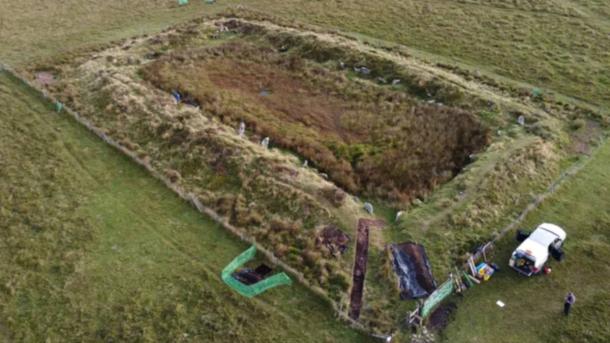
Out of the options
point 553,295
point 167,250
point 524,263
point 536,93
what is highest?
point 536,93

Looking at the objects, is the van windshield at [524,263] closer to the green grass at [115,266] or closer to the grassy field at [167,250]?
the grassy field at [167,250]

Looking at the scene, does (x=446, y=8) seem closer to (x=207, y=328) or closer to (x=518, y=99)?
(x=518, y=99)

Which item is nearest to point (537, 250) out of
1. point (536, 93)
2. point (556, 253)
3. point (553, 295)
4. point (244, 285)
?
point (556, 253)

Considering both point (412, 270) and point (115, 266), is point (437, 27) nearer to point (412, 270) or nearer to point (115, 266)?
point (412, 270)

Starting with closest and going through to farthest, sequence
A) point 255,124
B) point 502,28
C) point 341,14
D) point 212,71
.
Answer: point 255,124 < point 212,71 < point 502,28 < point 341,14

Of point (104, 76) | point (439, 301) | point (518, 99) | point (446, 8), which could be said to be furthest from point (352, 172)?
point (446, 8)

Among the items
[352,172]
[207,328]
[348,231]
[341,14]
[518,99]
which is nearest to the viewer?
[207,328]

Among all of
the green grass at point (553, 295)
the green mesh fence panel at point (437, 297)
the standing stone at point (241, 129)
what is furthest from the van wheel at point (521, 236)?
the standing stone at point (241, 129)
